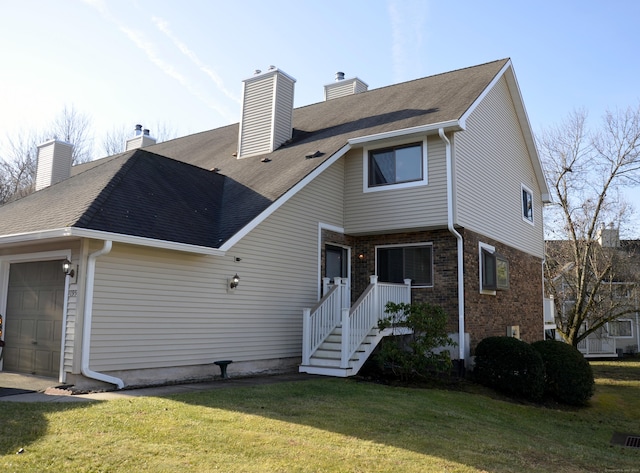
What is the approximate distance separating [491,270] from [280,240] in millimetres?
5716

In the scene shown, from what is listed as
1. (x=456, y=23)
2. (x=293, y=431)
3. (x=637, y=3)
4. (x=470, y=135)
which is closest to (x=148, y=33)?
(x=456, y=23)

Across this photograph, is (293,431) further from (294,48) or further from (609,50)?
(609,50)

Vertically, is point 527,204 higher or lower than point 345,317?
higher

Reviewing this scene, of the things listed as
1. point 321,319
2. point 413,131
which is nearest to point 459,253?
point 413,131

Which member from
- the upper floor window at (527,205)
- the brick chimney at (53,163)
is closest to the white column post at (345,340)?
the upper floor window at (527,205)

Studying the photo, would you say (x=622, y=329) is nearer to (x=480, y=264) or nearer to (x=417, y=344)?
(x=480, y=264)

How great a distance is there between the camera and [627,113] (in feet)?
82.0

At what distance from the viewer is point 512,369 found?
39.8 feet

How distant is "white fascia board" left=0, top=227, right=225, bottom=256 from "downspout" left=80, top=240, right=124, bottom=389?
0.19 m

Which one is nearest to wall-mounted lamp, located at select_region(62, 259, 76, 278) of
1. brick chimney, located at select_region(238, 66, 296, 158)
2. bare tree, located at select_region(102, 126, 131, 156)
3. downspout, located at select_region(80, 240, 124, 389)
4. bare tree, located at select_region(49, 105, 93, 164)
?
downspout, located at select_region(80, 240, 124, 389)

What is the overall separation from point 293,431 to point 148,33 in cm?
984

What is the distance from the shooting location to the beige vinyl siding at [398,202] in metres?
13.0

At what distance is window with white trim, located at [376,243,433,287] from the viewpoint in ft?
44.8

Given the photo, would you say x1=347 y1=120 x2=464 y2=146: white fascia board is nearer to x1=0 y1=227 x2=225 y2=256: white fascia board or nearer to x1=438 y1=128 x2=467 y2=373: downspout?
x1=438 y1=128 x2=467 y2=373: downspout
